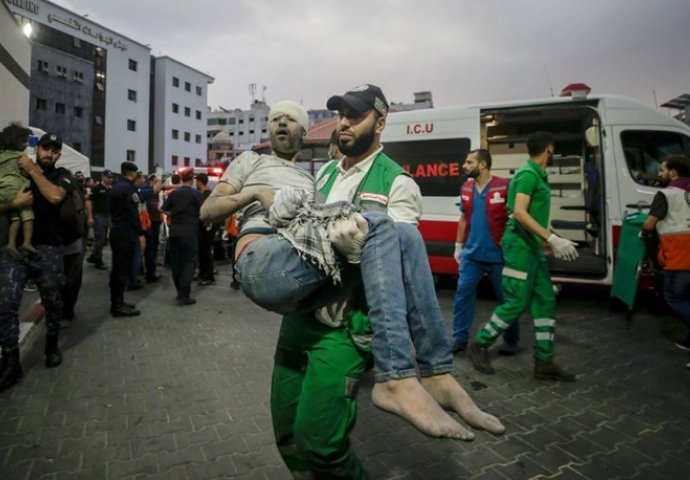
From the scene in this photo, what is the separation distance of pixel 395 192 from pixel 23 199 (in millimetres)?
3722

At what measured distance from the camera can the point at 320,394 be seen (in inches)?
62.0

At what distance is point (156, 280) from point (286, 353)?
308 inches

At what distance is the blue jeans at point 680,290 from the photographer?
4.29 meters

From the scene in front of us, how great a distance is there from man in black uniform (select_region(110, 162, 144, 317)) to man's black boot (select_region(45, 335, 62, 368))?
1746mm

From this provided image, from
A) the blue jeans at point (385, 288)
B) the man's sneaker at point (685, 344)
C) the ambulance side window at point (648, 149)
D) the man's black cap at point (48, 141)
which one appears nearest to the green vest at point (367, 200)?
the blue jeans at point (385, 288)

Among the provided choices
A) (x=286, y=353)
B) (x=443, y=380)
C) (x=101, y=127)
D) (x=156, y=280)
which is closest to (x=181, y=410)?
(x=286, y=353)

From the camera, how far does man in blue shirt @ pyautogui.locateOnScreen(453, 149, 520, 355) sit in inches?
167

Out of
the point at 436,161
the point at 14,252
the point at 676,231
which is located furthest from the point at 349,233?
Result: the point at 436,161

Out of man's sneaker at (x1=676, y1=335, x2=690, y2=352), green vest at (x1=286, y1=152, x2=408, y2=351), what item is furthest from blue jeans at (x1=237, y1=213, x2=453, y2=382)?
man's sneaker at (x1=676, y1=335, x2=690, y2=352)

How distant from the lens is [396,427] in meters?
3.00

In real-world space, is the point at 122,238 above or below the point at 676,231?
below

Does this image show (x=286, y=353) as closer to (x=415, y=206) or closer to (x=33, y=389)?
(x=415, y=206)

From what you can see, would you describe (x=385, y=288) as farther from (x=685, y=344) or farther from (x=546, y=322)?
(x=685, y=344)

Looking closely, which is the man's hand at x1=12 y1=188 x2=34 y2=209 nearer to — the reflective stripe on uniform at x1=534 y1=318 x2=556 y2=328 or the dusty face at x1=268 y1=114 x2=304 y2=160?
the dusty face at x1=268 y1=114 x2=304 y2=160
